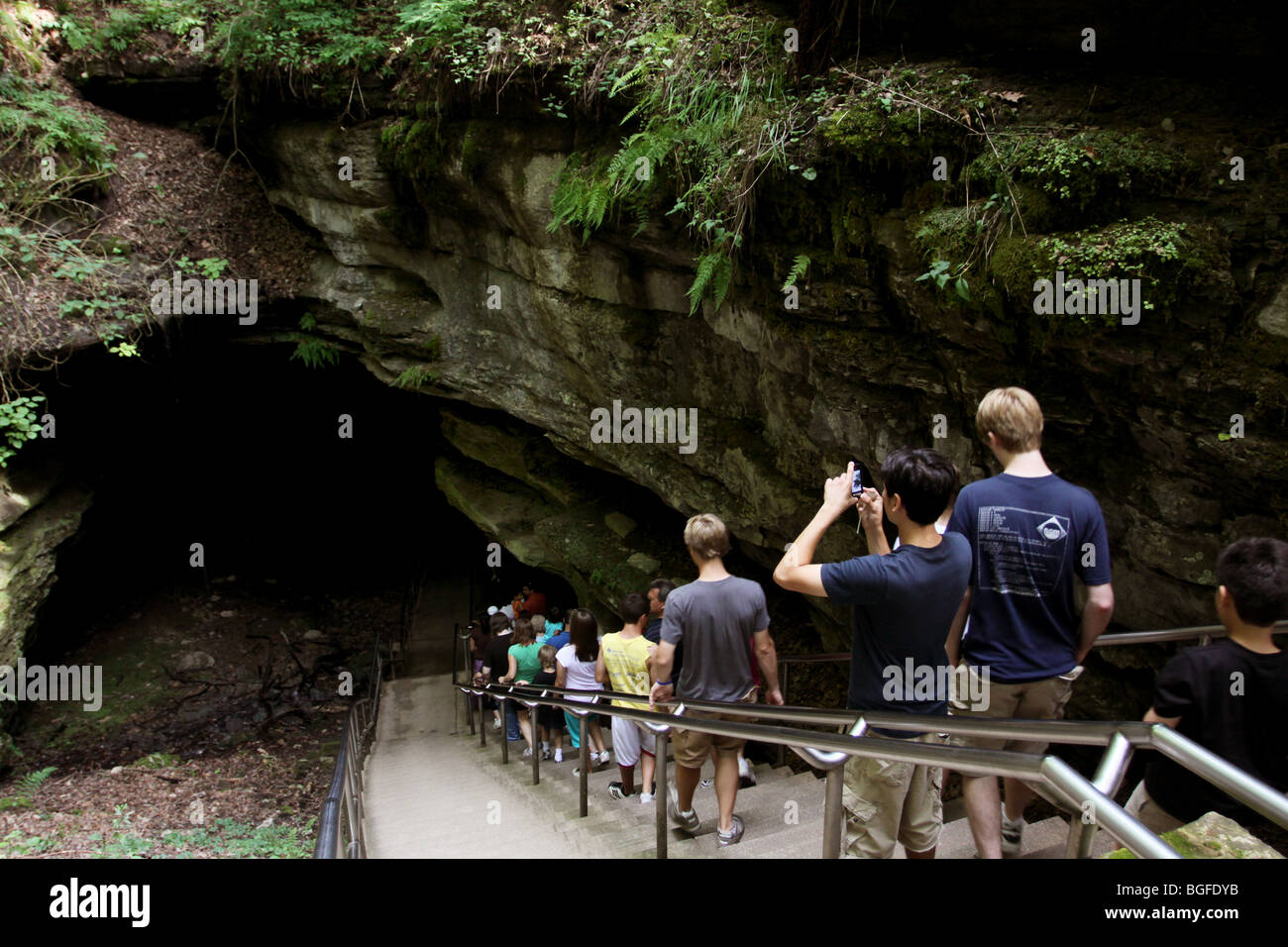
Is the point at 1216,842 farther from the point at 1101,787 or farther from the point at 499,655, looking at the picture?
the point at 499,655

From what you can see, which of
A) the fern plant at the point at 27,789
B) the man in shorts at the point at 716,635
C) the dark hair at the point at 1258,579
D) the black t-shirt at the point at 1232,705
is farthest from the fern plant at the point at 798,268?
the fern plant at the point at 27,789

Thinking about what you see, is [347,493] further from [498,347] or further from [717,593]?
[717,593]

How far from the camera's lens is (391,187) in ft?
34.1

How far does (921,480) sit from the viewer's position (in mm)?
2785

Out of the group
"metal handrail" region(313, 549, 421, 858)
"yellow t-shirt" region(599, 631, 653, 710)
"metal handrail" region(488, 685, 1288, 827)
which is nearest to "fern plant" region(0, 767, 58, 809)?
"metal handrail" region(313, 549, 421, 858)

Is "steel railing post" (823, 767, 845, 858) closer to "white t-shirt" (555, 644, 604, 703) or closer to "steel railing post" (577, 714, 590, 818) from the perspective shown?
"steel railing post" (577, 714, 590, 818)

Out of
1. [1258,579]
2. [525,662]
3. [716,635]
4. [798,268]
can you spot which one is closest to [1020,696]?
[1258,579]

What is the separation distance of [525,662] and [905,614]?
17.3 feet

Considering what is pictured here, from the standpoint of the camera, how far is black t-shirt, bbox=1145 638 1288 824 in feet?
7.90

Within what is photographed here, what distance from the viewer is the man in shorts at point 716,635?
402cm

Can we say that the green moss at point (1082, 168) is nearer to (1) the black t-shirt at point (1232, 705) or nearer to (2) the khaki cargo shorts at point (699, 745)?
(1) the black t-shirt at point (1232, 705)

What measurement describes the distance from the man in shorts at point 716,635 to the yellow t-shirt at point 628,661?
0.97m

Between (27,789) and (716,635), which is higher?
(716,635)

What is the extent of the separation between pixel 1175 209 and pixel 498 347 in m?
7.76
